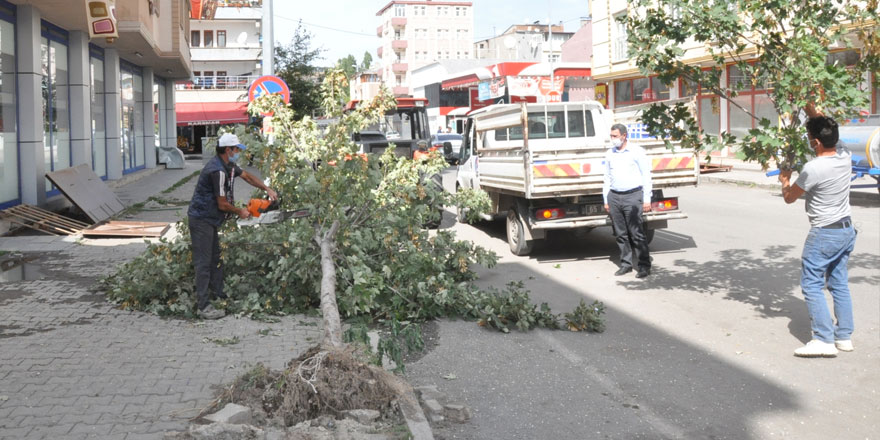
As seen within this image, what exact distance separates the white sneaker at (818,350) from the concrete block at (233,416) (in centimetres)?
405

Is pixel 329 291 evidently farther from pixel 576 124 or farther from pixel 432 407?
pixel 576 124

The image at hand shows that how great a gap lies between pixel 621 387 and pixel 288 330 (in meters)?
2.85

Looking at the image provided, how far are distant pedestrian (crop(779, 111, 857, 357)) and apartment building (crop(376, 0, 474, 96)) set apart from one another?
373 ft

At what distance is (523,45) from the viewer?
107812mm

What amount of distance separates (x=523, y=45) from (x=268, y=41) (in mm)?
93325

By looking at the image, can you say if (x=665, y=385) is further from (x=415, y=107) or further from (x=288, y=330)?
(x=415, y=107)

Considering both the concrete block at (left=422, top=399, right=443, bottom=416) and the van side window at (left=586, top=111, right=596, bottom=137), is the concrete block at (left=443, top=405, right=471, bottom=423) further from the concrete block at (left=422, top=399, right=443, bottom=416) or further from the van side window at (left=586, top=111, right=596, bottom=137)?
the van side window at (left=586, top=111, right=596, bottom=137)

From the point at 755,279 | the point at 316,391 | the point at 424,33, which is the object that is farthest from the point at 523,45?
the point at 316,391

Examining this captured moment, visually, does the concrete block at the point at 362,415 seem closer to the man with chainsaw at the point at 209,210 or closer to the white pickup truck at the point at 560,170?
the man with chainsaw at the point at 209,210

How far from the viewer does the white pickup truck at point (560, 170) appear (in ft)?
34.3

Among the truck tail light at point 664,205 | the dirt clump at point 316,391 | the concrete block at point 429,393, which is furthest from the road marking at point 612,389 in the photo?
the truck tail light at point 664,205

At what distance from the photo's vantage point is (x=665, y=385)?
556 cm

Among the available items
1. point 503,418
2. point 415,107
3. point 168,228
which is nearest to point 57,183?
point 168,228

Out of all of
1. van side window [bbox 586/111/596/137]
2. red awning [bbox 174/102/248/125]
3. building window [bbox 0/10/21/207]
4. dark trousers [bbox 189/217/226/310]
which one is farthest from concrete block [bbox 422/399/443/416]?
red awning [bbox 174/102/248/125]
